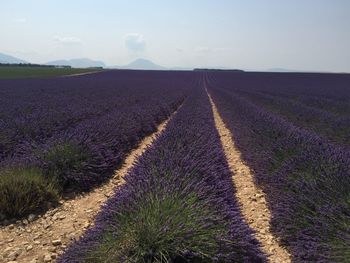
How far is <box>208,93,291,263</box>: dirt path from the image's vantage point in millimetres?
3968

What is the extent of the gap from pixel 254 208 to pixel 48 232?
259 centimetres

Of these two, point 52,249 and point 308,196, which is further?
point 308,196

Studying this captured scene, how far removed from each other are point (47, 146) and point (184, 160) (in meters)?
2.60

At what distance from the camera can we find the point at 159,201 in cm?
350

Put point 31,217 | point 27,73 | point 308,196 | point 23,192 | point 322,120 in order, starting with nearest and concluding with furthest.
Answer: point 308,196 < point 31,217 < point 23,192 < point 322,120 < point 27,73

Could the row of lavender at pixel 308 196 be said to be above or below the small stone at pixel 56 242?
above

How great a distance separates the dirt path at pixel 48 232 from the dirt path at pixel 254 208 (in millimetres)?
1781

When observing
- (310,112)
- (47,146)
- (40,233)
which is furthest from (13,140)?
(310,112)

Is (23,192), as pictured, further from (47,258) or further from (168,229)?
(168,229)

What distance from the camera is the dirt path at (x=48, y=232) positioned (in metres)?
4.04

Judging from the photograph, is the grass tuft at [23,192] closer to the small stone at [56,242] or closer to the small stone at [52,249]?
the small stone at [56,242]

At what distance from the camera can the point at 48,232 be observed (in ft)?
15.2

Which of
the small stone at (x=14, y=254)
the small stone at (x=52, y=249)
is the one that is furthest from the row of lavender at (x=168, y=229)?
the small stone at (x=14, y=254)

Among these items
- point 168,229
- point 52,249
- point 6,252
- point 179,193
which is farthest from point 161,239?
point 6,252
